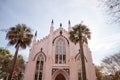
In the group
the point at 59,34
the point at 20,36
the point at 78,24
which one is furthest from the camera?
the point at 59,34

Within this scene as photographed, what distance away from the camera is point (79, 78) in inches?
872

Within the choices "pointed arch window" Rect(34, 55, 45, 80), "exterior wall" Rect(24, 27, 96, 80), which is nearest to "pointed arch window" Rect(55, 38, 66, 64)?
"exterior wall" Rect(24, 27, 96, 80)

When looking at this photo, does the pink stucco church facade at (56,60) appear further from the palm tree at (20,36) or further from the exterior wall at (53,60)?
the palm tree at (20,36)

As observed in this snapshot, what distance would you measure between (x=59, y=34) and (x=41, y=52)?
5808mm

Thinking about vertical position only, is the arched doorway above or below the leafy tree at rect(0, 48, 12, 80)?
below

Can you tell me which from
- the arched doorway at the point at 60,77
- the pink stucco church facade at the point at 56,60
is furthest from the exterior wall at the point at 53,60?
the arched doorway at the point at 60,77

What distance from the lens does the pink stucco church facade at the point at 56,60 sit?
22.3 meters

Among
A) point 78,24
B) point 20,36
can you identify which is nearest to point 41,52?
point 20,36

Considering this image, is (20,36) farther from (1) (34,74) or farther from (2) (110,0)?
(2) (110,0)

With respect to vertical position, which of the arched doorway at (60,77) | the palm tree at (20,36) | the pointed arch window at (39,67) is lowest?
the arched doorway at (60,77)

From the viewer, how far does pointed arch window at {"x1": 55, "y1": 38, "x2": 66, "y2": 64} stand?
2396 cm

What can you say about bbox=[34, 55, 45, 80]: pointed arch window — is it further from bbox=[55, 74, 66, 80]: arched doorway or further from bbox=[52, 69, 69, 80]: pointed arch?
bbox=[55, 74, 66, 80]: arched doorway

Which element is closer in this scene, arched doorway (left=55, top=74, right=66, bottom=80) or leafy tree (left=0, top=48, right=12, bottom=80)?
arched doorway (left=55, top=74, right=66, bottom=80)

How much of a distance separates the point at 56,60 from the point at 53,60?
67 centimetres
